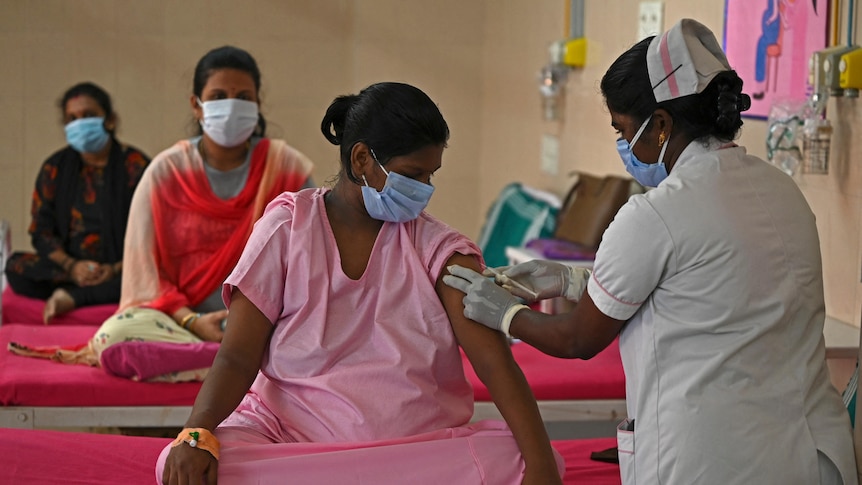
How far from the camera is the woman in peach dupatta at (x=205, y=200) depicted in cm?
370

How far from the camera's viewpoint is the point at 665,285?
6.40 feet

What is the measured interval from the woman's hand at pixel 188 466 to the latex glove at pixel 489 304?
60 centimetres

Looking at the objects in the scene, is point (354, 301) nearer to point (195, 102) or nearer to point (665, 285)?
point (665, 285)

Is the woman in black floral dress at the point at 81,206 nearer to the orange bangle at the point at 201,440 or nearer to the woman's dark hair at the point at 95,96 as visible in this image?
the woman's dark hair at the point at 95,96

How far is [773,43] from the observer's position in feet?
11.1

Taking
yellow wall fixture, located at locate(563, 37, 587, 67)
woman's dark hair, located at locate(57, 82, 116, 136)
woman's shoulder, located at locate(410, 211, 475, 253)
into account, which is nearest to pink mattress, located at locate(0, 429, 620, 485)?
woman's shoulder, located at locate(410, 211, 475, 253)

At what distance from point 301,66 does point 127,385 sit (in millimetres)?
3861

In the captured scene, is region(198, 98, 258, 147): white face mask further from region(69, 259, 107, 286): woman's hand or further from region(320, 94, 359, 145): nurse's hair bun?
region(320, 94, 359, 145): nurse's hair bun

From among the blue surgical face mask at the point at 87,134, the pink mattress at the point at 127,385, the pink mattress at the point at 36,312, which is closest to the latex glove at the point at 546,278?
the pink mattress at the point at 127,385

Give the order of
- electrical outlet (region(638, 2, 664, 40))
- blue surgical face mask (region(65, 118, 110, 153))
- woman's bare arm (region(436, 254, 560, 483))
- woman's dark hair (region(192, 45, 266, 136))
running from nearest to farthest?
1. woman's bare arm (region(436, 254, 560, 483))
2. woman's dark hair (region(192, 45, 266, 136))
3. electrical outlet (region(638, 2, 664, 40))
4. blue surgical face mask (region(65, 118, 110, 153))

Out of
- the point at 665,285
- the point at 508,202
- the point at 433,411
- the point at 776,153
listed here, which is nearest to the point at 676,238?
the point at 665,285

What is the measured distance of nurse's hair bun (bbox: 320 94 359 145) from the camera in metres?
2.38

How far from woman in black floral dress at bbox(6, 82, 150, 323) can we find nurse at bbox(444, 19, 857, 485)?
2970mm

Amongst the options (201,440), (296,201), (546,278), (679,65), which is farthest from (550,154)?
(201,440)
